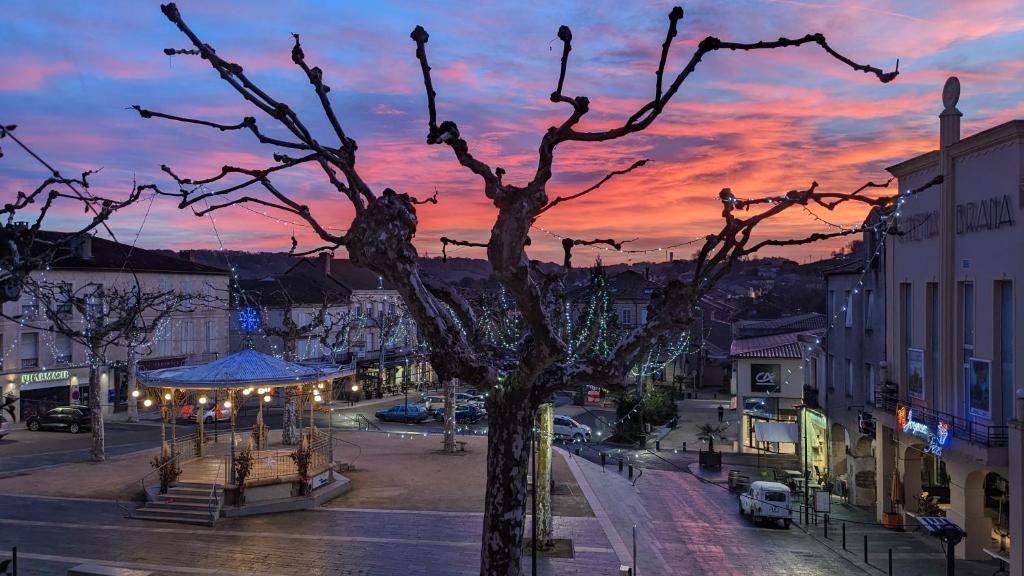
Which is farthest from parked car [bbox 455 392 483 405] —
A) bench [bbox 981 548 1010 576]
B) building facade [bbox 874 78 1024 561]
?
bench [bbox 981 548 1010 576]

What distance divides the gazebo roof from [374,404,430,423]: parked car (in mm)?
21234

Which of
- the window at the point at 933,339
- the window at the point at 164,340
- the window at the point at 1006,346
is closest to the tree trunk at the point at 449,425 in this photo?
the window at the point at 933,339

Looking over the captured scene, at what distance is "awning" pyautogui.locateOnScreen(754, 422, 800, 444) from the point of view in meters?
35.2

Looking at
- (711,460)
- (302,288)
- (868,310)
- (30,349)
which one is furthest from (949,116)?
(302,288)

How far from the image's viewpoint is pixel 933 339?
22.8 metres

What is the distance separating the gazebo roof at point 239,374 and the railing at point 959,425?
1782cm

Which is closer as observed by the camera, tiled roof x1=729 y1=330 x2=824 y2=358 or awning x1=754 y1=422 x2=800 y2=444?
awning x1=754 y1=422 x2=800 y2=444

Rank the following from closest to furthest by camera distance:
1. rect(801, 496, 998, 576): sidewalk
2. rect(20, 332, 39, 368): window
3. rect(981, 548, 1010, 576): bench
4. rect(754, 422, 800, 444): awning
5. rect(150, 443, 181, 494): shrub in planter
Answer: rect(981, 548, 1010, 576): bench
rect(801, 496, 998, 576): sidewalk
rect(150, 443, 181, 494): shrub in planter
rect(754, 422, 800, 444): awning
rect(20, 332, 39, 368): window

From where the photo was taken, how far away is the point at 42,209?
9688mm

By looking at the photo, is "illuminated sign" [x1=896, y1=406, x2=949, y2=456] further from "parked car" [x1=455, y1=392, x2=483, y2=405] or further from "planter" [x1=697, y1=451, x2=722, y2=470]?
"parked car" [x1=455, y1=392, x2=483, y2=405]

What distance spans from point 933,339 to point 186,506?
862 inches

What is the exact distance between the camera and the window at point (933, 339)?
74.2 feet

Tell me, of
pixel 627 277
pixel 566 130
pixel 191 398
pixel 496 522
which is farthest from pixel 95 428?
pixel 627 277

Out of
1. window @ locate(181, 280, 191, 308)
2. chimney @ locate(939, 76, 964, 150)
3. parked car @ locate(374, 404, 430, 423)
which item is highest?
chimney @ locate(939, 76, 964, 150)
